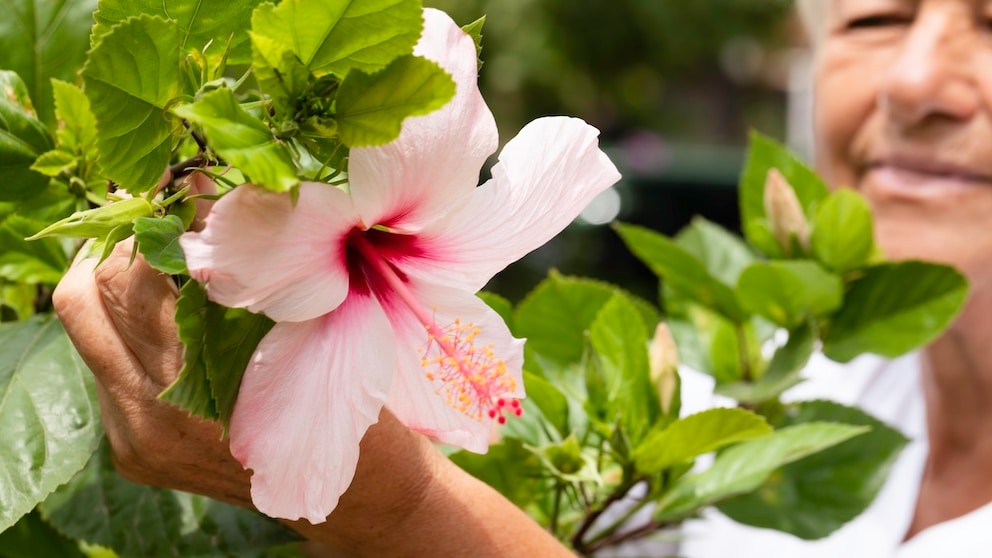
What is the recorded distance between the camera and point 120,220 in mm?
478

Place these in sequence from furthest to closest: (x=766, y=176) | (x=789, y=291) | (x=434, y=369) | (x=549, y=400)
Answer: (x=766, y=176) < (x=789, y=291) < (x=549, y=400) < (x=434, y=369)

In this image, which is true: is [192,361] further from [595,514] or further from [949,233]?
[949,233]

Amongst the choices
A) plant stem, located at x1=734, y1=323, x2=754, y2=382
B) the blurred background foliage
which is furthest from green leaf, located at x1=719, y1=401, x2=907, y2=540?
the blurred background foliage

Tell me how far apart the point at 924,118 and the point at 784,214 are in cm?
34

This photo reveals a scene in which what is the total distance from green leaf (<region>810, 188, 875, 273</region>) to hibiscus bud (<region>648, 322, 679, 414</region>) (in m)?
0.24

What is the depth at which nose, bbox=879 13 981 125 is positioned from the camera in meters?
1.12

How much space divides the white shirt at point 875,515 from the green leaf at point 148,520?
0.63 metres

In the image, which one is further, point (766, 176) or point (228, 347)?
point (766, 176)

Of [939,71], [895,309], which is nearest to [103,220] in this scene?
[895,309]

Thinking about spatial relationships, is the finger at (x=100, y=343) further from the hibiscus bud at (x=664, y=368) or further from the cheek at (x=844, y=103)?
the cheek at (x=844, y=103)

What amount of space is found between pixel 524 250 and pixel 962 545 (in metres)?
0.81

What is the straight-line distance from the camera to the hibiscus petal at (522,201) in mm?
523

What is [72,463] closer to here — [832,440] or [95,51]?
[95,51]

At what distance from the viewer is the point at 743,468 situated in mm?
788
